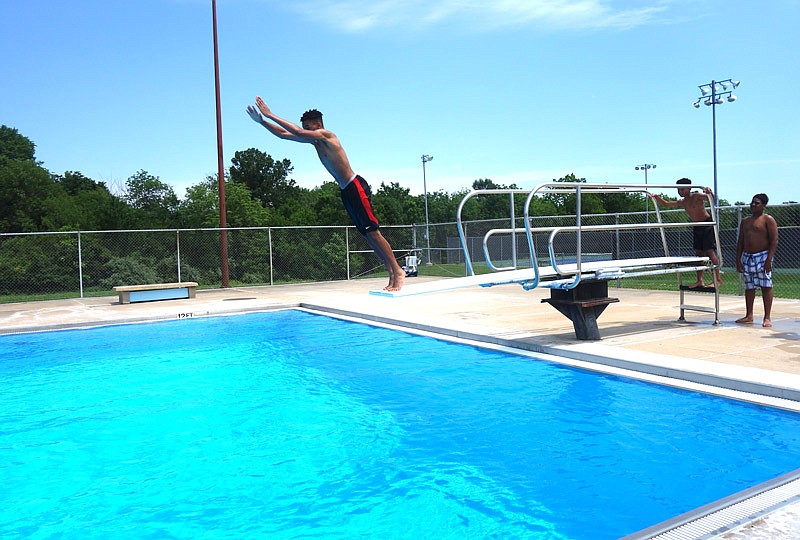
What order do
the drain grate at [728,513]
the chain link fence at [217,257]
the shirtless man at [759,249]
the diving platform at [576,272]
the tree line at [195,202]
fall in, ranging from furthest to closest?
the tree line at [195,202], the chain link fence at [217,257], the shirtless man at [759,249], the diving platform at [576,272], the drain grate at [728,513]

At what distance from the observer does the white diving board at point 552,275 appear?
699 cm

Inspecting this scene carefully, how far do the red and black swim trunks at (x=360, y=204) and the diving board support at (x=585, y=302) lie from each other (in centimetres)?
321

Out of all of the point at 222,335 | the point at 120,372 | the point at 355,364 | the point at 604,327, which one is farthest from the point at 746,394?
the point at 222,335

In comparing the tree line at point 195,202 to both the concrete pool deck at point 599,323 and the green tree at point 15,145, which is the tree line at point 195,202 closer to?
the green tree at point 15,145

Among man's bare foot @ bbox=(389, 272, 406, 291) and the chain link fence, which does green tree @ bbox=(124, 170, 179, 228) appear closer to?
the chain link fence

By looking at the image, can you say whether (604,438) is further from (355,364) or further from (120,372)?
(120,372)

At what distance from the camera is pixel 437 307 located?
1288 centimetres

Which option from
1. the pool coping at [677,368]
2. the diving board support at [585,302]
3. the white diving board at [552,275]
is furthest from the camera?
the diving board support at [585,302]

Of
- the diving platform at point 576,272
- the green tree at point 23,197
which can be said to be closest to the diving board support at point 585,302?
the diving platform at point 576,272

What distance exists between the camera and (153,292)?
16.2 metres

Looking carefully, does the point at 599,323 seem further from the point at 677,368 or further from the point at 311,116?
the point at 311,116

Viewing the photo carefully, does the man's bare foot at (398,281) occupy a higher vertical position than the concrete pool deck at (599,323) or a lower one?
higher

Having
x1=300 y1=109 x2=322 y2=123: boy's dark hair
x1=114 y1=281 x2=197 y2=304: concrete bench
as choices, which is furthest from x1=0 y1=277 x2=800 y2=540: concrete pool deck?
x1=300 y1=109 x2=322 y2=123: boy's dark hair

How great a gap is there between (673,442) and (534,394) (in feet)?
5.62
